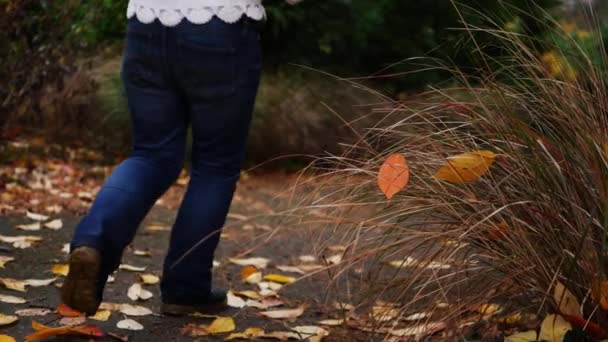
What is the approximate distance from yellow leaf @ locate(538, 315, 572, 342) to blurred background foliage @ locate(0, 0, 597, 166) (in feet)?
13.0

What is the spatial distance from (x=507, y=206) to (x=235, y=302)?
1488 millimetres

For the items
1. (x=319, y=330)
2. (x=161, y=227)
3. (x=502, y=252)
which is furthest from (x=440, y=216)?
(x=161, y=227)

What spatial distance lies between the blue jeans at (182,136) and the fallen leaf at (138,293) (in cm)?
26

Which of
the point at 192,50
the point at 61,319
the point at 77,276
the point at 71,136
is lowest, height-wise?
the point at 71,136

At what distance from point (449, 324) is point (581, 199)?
473mm

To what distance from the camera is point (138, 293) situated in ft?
11.7

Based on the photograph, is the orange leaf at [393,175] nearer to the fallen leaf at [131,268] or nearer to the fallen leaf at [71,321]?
the fallen leaf at [71,321]

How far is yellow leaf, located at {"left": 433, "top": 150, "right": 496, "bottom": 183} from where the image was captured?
2482 mm

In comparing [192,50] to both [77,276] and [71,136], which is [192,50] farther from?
[71,136]

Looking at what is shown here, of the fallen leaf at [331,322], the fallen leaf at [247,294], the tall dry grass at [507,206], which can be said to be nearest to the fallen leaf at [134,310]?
the fallen leaf at [247,294]

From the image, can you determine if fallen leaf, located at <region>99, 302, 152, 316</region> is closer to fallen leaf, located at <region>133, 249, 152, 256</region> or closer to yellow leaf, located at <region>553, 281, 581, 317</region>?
fallen leaf, located at <region>133, 249, 152, 256</region>

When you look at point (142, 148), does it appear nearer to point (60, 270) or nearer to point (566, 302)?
point (60, 270)

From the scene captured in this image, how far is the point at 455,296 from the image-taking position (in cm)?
265

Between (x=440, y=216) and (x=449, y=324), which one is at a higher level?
(x=440, y=216)
